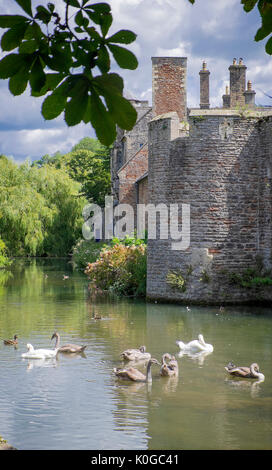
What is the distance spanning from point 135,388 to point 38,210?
3047cm

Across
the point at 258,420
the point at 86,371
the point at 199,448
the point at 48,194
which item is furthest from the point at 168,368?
the point at 48,194

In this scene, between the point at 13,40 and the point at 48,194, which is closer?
the point at 13,40

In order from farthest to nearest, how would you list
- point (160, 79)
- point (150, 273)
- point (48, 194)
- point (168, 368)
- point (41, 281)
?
point (48, 194), point (41, 281), point (160, 79), point (150, 273), point (168, 368)

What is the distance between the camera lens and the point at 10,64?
8.55ft

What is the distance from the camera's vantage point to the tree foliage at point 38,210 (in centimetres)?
3638

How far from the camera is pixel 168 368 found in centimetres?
947

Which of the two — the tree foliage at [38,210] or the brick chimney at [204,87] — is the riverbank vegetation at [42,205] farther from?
the brick chimney at [204,87]

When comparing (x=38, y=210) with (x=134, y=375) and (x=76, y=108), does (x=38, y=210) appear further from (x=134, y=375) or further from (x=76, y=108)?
(x=76, y=108)

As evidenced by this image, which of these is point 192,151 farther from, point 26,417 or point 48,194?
point 48,194

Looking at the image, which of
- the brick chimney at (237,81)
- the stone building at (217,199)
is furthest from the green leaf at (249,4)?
the brick chimney at (237,81)

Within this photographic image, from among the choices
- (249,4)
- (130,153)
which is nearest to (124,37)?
(249,4)

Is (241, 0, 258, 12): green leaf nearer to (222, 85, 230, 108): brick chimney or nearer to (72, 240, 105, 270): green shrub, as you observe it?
(72, 240, 105, 270): green shrub

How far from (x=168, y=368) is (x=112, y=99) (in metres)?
7.39

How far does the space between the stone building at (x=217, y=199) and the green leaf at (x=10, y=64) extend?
13.9m
